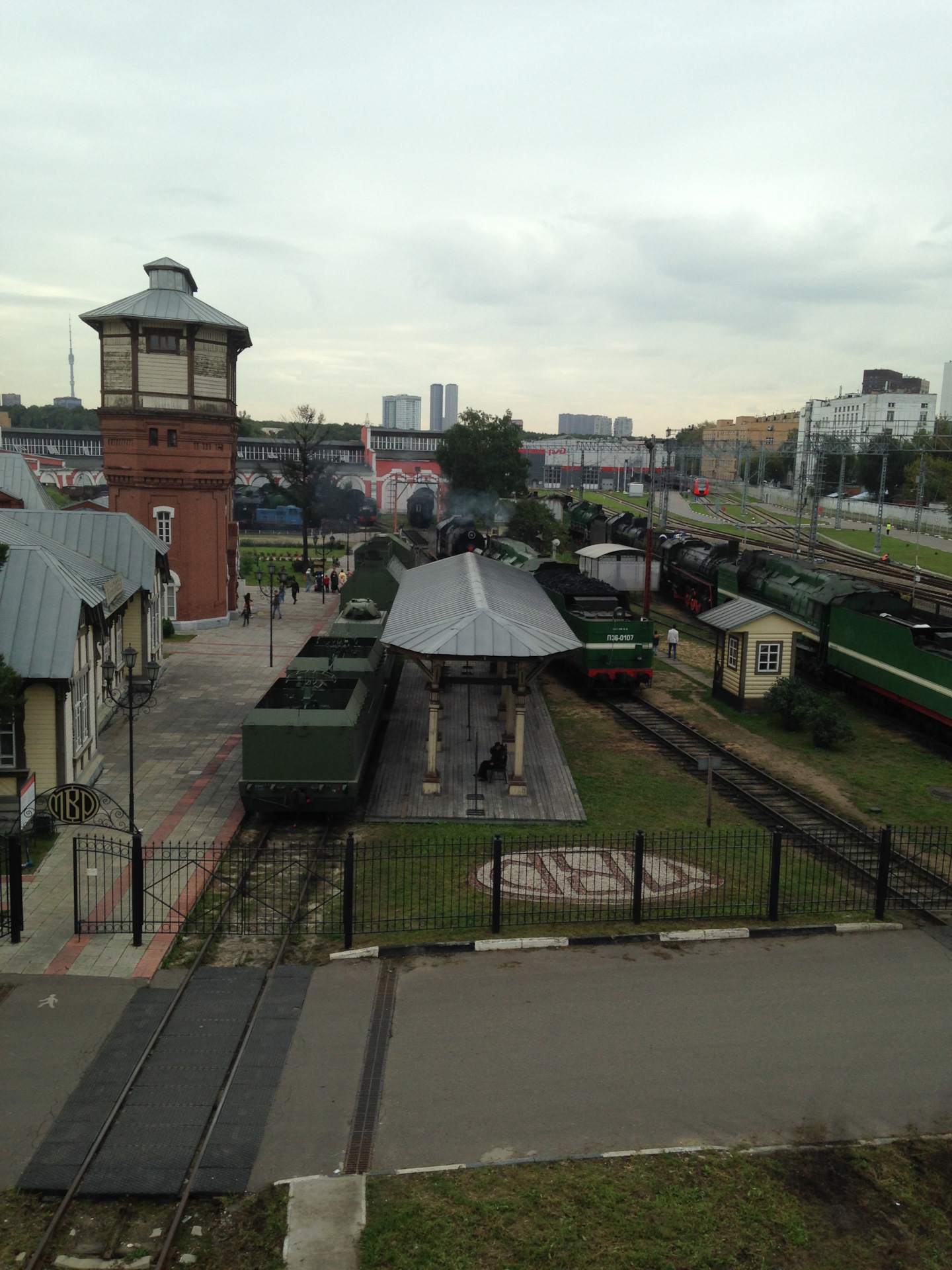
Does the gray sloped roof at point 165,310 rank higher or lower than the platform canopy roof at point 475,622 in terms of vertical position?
higher

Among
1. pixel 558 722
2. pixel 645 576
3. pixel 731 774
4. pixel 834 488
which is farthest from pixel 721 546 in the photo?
pixel 834 488

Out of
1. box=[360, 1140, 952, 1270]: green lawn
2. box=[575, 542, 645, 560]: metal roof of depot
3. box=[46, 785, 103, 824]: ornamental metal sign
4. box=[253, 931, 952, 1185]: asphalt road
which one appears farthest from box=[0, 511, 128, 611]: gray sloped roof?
box=[575, 542, 645, 560]: metal roof of depot

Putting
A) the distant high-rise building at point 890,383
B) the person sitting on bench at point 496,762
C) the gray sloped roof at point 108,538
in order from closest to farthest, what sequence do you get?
the person sitting on bench at point 496,762 < the gray sloped roof at point 108,538 < the distant high-rise building at point 890,383

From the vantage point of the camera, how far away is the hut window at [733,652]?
92.0ft

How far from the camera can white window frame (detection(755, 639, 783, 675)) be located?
27.5 metres

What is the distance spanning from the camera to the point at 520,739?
65.4ft

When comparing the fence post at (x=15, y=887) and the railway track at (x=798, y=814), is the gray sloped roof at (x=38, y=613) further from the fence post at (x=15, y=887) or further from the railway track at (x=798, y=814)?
the railway track at (x=798, y=814)

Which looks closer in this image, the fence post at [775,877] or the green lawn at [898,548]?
the fence post at [775,877]

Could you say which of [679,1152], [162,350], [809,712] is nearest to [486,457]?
[162,350]

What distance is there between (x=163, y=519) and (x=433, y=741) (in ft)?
76.0

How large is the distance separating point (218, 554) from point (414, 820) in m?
24.7

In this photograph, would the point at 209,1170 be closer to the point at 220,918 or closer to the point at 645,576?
the point at 220,918

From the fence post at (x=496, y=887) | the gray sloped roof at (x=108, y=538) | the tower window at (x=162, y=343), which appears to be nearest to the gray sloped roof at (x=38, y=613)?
the gray sloped roof at (x=108, y=538)

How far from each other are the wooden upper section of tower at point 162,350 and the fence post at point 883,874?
3171 cm
